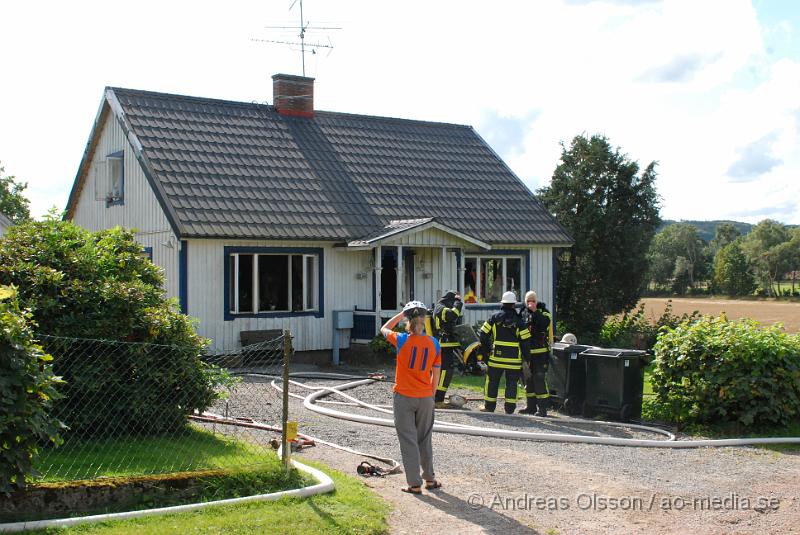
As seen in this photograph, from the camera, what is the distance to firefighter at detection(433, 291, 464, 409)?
515 inches

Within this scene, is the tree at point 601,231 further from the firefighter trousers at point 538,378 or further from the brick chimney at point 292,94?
the firefighter trousers at point 538,378

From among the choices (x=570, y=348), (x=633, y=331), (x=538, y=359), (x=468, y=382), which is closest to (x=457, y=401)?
(x=538, y=359)

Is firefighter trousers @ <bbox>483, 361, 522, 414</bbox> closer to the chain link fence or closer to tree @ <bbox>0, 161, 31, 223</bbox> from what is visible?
the chain link fence

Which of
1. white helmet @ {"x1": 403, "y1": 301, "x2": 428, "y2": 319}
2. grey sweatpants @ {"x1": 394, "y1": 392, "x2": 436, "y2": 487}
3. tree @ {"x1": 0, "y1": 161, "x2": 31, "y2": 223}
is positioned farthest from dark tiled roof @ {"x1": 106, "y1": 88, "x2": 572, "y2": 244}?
tree @ {"x1": 0, "y1": 161, "x2": 31, "y2": 223}

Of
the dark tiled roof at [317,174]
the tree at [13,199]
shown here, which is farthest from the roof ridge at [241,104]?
the tree at [13,199]

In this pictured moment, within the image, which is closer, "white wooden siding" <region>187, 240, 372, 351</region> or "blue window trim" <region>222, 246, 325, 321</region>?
"white wooden siding" <region>187, 240, 372, 351</region>

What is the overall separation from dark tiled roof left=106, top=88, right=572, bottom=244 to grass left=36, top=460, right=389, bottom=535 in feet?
37.5

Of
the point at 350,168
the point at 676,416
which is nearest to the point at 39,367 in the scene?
the point at 676,416

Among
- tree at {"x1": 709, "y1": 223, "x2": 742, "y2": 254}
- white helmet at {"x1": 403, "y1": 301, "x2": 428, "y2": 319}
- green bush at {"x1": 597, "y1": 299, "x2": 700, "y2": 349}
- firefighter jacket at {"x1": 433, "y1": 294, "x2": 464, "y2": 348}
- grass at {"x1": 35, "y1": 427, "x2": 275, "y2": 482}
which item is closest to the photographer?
grass at {"x1": 35, "y1": 427, "x2": 275, "y2": 482}

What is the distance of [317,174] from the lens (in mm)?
21453

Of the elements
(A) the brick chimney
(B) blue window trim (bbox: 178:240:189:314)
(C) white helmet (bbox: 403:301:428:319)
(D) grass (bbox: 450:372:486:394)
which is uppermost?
(A) the brick chimney

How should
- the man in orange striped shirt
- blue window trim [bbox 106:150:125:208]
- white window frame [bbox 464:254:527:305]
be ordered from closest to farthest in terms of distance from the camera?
the man in orange striped shirt → blue window trim [bbox 106:150:125:208] → white window frame [bbox 464:254:527:305]

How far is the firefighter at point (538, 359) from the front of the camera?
12.7 meters

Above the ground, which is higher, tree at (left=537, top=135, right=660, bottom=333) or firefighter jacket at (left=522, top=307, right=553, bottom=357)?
tree at (left=537, top=135, right=660, bottom=333)
